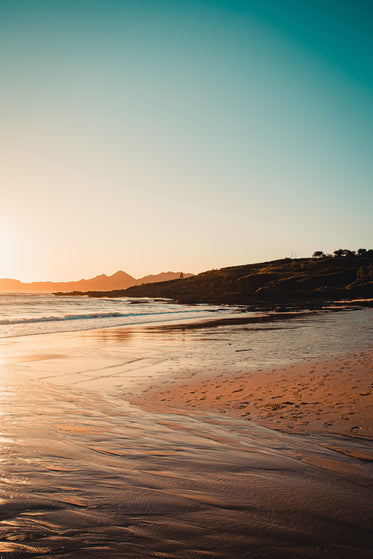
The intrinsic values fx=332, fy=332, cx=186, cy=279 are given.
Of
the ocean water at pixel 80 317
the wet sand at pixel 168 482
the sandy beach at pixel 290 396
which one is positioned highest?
the wet sand at pixel 168 482

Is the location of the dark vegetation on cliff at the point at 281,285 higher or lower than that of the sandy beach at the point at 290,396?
Result: higher

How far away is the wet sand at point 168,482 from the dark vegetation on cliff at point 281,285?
64513 millimetres

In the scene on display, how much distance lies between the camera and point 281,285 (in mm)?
97812

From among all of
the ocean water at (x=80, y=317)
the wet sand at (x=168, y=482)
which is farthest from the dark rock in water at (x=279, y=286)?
the wet sand at (x=168, y=482)

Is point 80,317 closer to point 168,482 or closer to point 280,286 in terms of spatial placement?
point 168,482

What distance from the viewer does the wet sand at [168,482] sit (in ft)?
9.66

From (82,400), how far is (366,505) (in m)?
6.39

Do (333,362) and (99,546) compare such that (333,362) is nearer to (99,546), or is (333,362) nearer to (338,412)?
(338,412)

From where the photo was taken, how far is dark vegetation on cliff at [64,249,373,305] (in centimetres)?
7850

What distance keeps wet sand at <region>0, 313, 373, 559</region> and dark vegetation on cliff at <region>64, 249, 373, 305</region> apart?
64.5m

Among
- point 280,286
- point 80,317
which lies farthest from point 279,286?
point 80,317

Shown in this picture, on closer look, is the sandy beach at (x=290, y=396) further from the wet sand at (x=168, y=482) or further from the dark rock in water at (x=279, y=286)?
the dark rock in water at (x=279, y=286)

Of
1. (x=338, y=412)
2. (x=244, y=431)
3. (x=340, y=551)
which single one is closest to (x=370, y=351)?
(x=338, y=412)

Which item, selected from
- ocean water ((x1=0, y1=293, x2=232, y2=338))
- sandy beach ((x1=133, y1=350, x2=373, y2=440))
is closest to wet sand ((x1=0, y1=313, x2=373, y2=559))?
sandy beach ((x1=133, y1=350, x2=373, y2=440))
